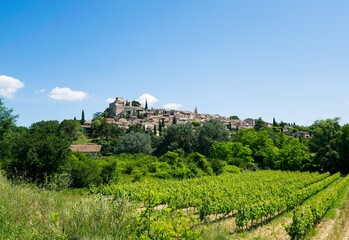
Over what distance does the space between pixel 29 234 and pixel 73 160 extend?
19.0 meters

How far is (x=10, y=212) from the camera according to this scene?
6586 mm

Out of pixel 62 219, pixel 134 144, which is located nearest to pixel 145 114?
pixel 134 144

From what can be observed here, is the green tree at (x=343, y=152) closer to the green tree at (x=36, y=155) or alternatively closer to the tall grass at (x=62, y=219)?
the green tree at (x=36, y=155)

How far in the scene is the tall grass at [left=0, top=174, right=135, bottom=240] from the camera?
18.9ft

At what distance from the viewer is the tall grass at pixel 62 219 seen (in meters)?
5.76

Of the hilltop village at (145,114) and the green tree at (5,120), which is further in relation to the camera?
the hilltop village at (145,114)

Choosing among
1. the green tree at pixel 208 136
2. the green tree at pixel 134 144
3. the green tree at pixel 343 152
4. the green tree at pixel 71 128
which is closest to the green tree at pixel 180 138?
the green tree at pixel 208 136

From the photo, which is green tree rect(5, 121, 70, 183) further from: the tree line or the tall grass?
the tall grass

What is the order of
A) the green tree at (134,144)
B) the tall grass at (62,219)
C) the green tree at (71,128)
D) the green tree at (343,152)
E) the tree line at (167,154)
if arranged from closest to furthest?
1. the tall grass at (62,219)
2. the tree line at (167,154)
3. the green tree at (343,152)
4. the green tree at (134,144)
5. the green tree at (71,128)

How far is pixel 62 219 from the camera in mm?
6555

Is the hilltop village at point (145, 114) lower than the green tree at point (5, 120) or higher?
higher

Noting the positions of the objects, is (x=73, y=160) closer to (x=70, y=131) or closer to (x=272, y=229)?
(x=272, y=229)

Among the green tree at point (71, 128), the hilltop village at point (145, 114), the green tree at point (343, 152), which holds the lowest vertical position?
the green tree at point (343, 152)

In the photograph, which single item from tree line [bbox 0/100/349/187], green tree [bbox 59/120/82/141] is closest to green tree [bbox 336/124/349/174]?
tree line [bbox 0/100/349/187]
